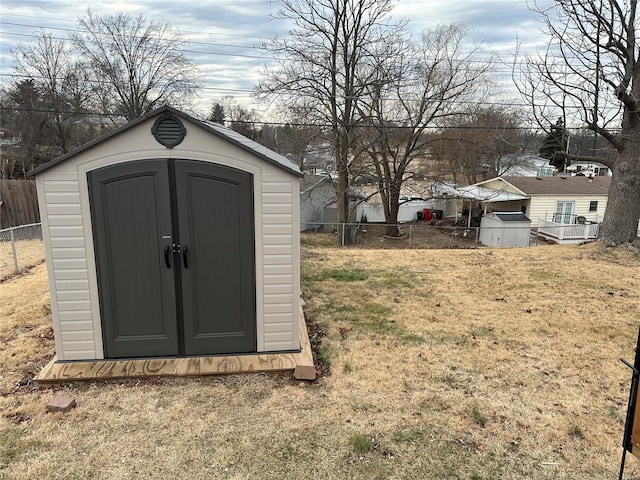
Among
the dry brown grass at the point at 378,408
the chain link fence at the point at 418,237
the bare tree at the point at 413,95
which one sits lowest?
the chain link fence at the point at 418,237

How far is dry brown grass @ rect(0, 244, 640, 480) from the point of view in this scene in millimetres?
2521

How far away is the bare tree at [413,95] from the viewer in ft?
53.7

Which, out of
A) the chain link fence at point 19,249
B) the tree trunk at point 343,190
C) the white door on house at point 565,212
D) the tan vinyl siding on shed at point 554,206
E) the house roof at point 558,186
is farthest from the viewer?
the white door on house at point 565,212

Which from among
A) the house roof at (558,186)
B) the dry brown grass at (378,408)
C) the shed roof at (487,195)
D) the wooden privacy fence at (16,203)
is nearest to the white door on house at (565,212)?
the house roof at (558,186)

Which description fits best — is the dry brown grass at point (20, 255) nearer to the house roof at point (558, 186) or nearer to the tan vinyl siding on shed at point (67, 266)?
the tan vinyl siding on shed at point (67, 266)

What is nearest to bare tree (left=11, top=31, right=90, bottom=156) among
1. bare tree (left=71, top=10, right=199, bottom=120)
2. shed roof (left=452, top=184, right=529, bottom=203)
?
bare tree (left=71, top=10, right=199, bottom=120)

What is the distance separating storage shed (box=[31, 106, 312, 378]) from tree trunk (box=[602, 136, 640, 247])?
829 cm

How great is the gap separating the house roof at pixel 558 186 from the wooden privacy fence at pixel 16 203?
76.9 ft

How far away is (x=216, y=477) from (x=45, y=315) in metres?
3.98

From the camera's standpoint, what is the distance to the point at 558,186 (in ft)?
76.8

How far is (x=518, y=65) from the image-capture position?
8586 millimetres

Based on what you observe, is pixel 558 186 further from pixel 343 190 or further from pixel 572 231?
pixel 343 190

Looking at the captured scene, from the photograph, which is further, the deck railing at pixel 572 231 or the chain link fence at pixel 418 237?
the deck railing at pixel 572 231

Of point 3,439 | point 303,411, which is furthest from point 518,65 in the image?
point 3,439
